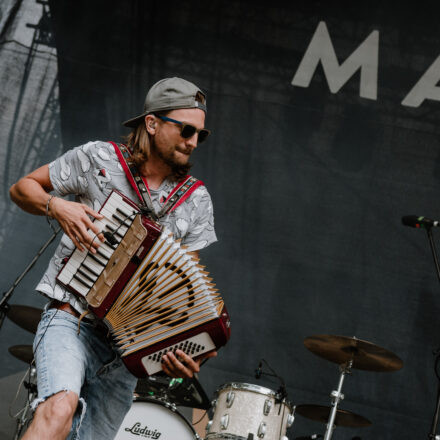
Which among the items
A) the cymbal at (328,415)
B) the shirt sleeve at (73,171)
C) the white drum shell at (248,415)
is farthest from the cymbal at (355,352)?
the shirt sleeve at (73,171)

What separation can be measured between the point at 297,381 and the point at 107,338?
3.07 m

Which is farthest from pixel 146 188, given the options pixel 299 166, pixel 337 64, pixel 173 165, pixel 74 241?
pixel 337 64

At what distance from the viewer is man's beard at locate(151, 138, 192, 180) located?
92.4 inches

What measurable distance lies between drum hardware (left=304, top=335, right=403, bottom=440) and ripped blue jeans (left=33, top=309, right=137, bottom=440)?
6.91ft

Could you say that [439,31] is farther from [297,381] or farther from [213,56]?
[297,381]

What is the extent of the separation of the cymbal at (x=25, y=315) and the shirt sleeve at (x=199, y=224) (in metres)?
1.89

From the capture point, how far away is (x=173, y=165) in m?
2.36

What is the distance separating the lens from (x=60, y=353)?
6.37ft

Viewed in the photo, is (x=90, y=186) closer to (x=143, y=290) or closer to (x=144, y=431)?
(x=143, y=290)

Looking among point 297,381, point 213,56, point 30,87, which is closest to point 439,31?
point 213,56

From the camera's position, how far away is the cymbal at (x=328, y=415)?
13.8 ft

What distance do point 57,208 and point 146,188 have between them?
348 millimetres

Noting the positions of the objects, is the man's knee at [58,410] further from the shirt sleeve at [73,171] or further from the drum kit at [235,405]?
the drum kit at [235,405]

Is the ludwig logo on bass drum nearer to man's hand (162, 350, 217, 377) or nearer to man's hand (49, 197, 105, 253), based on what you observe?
man's hand (162, 350, 217, 377)
